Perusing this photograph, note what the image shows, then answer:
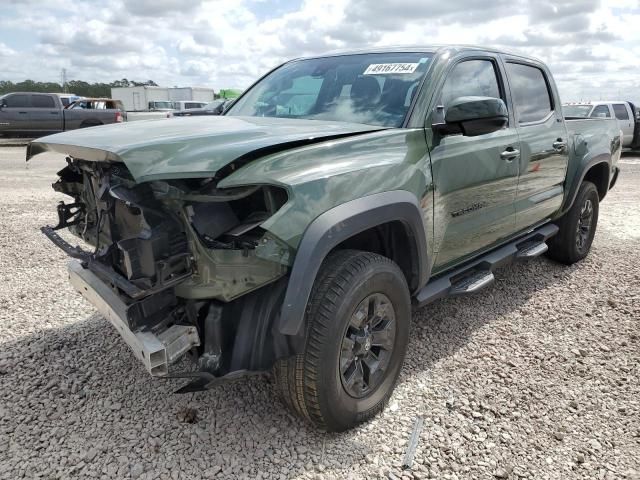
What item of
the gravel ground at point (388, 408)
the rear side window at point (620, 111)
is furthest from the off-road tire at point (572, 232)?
the rear side window at point (620, 111)

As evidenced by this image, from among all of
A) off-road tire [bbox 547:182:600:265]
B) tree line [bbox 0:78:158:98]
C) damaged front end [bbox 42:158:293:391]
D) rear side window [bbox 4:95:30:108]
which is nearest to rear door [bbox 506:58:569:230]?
off-road tire [bbox 547:182:600:265]

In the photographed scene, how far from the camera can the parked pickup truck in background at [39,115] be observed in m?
17.2

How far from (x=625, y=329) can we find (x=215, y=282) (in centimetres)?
323

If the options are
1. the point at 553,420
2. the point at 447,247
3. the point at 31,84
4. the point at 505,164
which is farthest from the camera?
the point at 31,84

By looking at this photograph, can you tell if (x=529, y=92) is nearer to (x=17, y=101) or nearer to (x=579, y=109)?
(x=579, y=109)

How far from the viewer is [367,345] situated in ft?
8.78

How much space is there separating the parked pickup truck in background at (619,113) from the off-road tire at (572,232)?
10.6 metres

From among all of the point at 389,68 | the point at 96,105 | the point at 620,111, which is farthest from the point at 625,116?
the point at 96,105

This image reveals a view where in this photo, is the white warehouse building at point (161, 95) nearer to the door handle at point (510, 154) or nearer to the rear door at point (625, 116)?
the rear door at point (625, 116)

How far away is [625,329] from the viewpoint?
155 inches

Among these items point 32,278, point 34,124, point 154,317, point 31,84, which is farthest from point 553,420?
point 31,84

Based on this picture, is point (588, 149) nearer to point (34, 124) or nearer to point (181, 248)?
point (181, 248)

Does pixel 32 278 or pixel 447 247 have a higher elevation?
pixel 447 247

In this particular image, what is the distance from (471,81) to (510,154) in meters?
0.58
